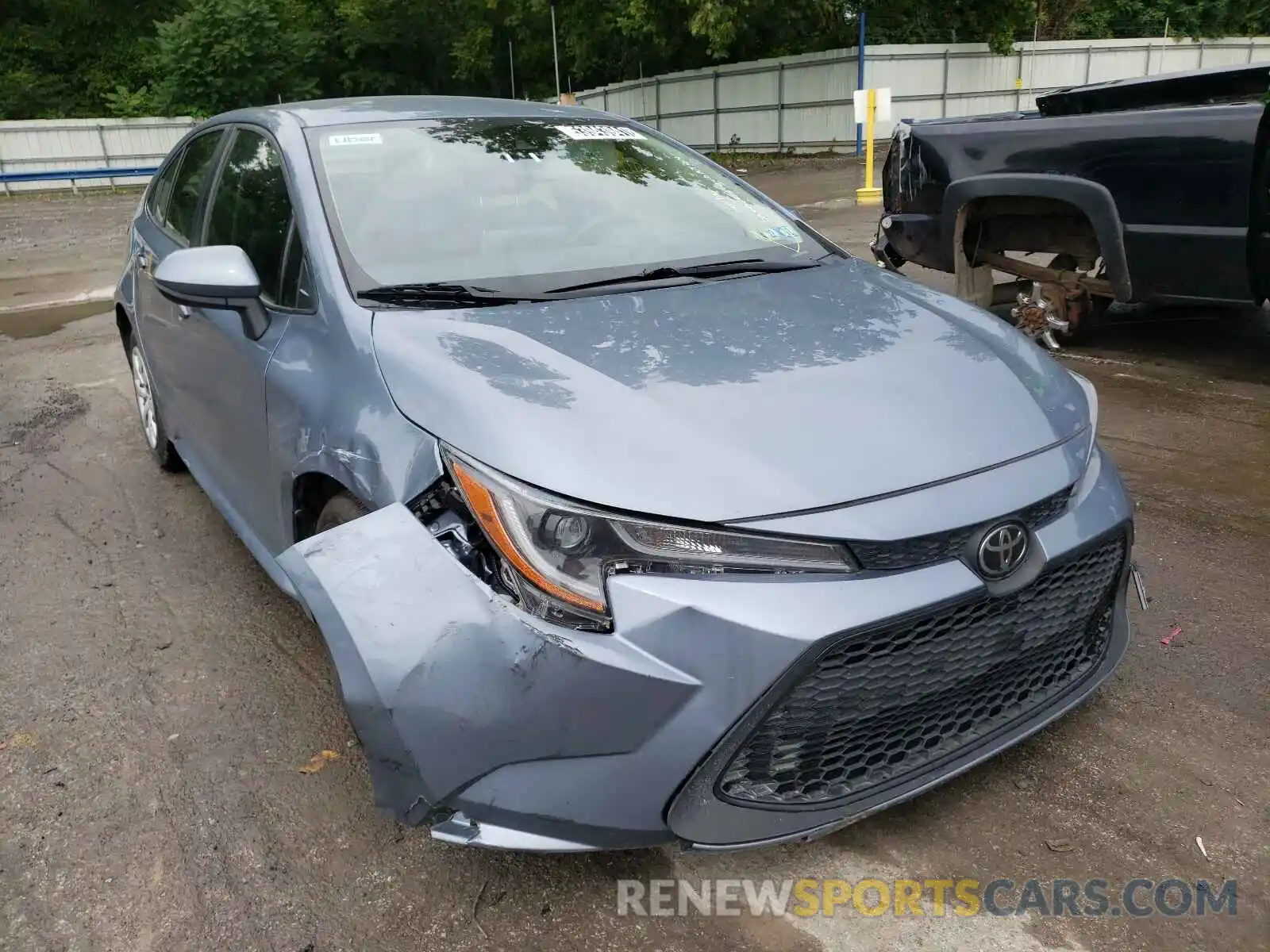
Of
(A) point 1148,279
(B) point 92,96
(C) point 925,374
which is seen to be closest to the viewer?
(C) point 925,374

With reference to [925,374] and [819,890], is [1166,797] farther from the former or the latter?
[925,374]

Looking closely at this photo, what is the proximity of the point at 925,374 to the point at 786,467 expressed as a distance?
1.84 ft

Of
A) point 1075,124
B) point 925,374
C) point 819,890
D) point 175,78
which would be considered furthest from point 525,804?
point 175,78

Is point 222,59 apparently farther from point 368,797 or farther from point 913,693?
point 913,693

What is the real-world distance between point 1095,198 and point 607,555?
14.2ft

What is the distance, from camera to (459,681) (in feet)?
6.37

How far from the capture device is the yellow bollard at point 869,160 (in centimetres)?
1304

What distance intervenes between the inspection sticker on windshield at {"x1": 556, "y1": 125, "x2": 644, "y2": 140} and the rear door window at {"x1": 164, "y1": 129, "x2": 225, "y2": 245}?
1.34 meters

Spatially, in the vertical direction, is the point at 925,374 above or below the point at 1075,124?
below

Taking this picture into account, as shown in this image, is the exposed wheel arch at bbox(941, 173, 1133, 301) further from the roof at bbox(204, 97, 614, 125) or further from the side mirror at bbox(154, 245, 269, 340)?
the side mirror at bbox(154, 245, 269, 340)

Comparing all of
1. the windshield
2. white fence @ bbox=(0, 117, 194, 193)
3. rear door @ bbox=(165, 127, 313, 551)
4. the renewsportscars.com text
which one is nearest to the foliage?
white fence @ bbox=(0, 117, 194, 193)

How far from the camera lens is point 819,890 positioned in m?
2.23

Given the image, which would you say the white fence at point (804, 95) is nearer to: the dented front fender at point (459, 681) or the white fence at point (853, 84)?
the white fence at point (853, 84)

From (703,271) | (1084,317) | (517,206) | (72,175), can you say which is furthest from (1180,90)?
(72,175)
